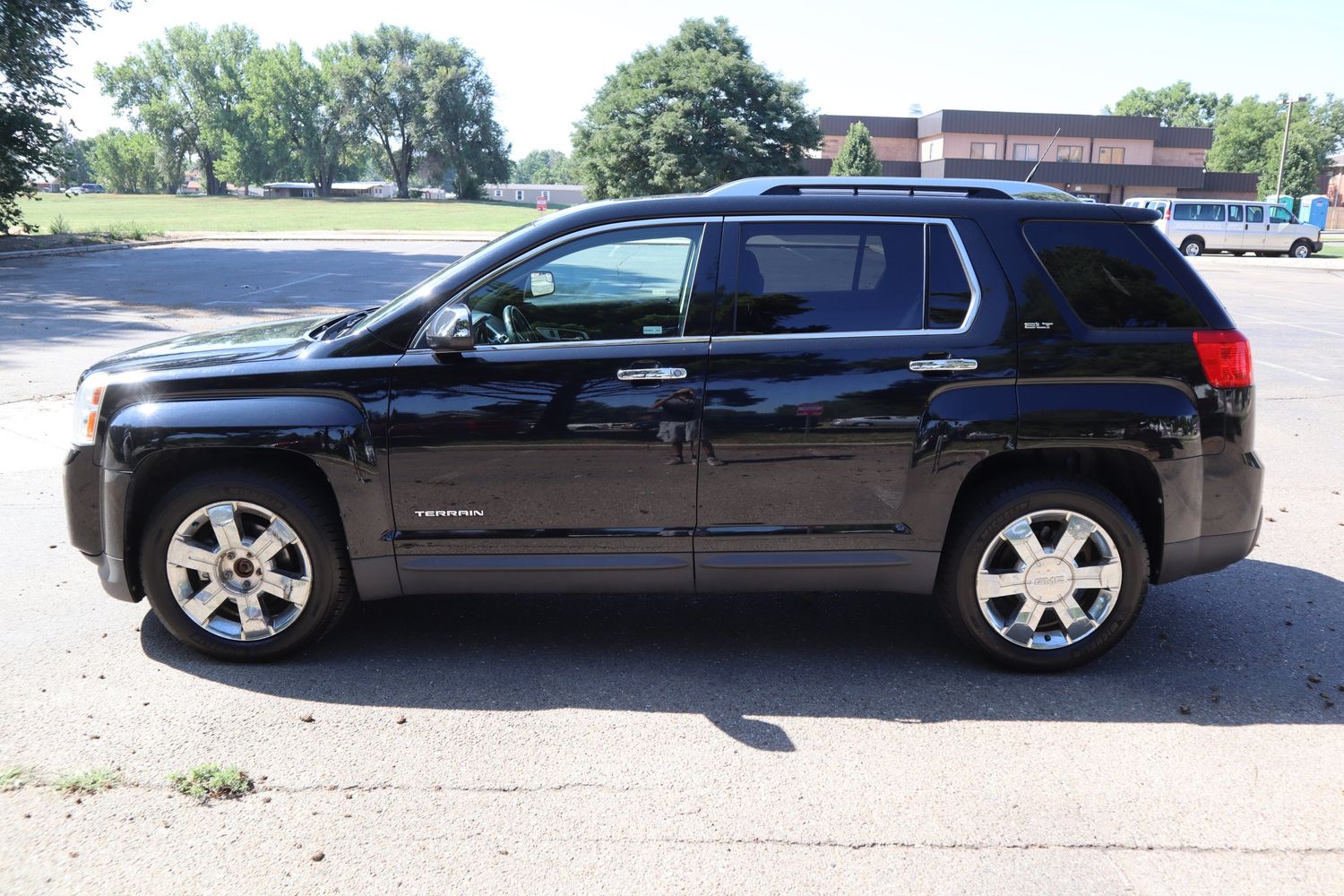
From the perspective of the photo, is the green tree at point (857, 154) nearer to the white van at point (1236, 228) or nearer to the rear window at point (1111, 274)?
the white van at point (1236, 228)

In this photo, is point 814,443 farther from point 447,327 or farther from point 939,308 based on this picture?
point 447,327

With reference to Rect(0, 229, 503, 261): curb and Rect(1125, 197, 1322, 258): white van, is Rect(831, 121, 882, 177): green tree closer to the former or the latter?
Rect(1125, 197, 1322, 258): white van

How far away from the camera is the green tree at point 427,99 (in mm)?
106625

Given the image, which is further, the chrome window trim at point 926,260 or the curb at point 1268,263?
the curb at point 1268,263

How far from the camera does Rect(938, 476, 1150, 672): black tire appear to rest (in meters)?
4.01

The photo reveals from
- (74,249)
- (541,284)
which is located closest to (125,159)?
(74,249)

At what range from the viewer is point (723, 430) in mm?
3963

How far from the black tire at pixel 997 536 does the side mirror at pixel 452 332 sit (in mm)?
2033

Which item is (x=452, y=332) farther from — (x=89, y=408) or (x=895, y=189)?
(x=895, y=189)

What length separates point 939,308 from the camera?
13.4 ft

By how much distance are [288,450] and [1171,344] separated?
3431 millimetres

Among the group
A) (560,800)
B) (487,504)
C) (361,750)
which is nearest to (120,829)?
(361,750)

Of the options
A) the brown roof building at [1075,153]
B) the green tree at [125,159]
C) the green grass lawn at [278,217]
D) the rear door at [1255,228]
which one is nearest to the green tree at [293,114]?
the green tree at [125,159]

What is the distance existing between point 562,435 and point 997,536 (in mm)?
1711
